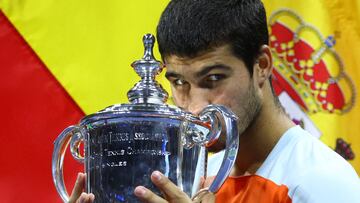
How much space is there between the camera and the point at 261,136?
4.21ft

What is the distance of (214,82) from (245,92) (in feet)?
0.20

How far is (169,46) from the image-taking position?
1.27m

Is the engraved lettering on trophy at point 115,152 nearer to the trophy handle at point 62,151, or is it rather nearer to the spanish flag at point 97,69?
the trophy handle at point 62,151

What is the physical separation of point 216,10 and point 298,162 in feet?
0.97

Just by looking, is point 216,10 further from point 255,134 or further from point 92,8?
point 92,8

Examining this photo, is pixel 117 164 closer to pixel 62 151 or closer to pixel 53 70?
pixel 62 151

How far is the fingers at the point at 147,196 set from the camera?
2.96 feet

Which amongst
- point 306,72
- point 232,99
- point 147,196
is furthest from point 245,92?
point 306,72

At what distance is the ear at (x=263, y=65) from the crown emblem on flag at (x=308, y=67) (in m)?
0.60

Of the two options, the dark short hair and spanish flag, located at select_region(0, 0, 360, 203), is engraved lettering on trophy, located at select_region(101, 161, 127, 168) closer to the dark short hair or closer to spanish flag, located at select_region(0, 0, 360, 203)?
the dark short hair

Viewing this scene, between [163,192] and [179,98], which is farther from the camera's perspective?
[179,98]

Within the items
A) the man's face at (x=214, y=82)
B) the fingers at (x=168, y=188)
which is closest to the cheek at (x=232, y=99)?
the man's face at (x=214, y=82)

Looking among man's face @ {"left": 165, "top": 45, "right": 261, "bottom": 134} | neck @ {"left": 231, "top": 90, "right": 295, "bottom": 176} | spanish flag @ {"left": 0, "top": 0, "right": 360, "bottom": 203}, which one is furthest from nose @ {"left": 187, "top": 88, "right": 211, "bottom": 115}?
spanish flag @ {"left": 0, "top": 0, "right": 360, "bottom": 203}

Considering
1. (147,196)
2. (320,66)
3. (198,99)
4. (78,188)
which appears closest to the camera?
(147,196)
